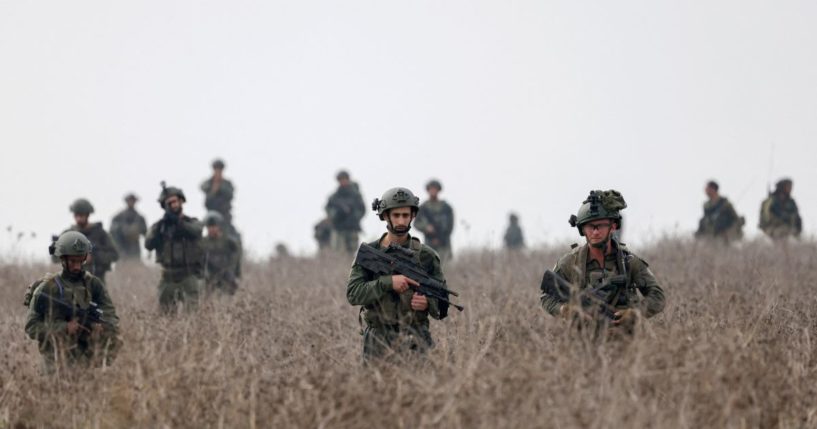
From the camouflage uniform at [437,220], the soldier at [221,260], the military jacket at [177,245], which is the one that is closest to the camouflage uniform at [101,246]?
the military jacket at [177,245]

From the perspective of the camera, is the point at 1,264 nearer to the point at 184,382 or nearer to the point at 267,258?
the point at 267,258

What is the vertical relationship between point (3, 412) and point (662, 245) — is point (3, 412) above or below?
below

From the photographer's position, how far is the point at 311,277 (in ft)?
55.0

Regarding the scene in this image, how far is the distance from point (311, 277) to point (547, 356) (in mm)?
10606

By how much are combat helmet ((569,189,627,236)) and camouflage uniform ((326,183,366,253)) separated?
1263 centimetres

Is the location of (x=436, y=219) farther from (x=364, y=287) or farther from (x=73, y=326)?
(x=364, y=287)

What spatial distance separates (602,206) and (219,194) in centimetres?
1338

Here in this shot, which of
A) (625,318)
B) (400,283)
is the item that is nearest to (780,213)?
(625,318)

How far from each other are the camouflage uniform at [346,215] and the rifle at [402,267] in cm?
1245

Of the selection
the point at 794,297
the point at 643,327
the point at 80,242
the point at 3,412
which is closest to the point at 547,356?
the point at 643,327


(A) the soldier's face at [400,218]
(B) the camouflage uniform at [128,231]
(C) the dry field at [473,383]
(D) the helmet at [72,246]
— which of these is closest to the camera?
(C) the dry field at [473,383]

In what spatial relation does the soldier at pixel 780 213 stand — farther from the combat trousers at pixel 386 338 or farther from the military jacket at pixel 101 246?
the combat trousers at pixel 386 338

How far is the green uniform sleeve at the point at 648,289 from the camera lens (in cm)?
791

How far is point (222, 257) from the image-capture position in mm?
15625
